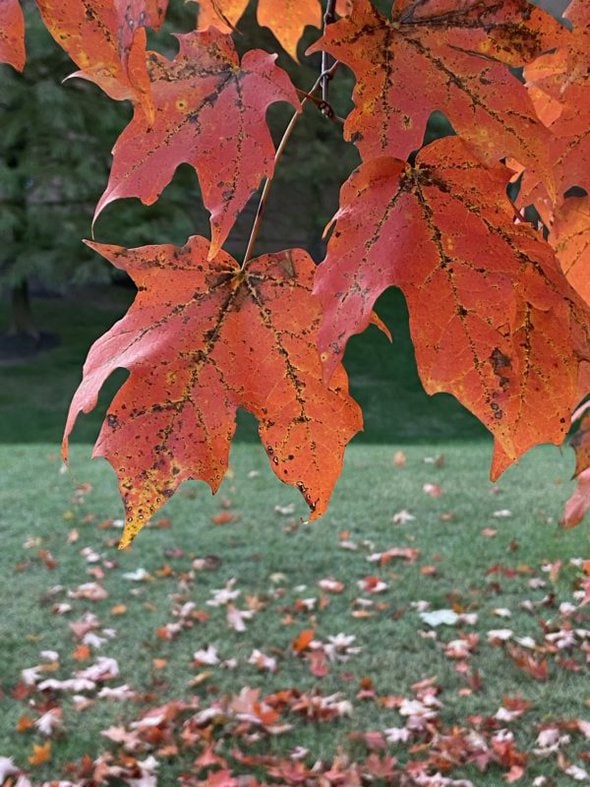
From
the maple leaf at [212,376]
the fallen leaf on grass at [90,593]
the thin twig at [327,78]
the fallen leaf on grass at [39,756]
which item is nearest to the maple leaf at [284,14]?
the thin twig at [327,78]

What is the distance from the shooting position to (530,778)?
2.36 meters

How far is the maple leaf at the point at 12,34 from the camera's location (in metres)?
0.60

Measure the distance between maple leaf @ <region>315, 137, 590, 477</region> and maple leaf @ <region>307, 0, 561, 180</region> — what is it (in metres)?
0.02

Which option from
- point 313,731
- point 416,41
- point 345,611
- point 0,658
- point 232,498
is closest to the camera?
point 416,41

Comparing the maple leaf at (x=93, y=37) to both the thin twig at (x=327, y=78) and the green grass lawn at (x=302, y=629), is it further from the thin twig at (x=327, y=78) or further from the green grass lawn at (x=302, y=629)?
the green grass lawn at (x=302, y=629)

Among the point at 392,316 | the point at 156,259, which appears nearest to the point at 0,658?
the point at 156,259

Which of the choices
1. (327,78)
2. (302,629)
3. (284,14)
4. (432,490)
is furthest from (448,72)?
(432,490)

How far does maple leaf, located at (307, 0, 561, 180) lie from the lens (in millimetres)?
532

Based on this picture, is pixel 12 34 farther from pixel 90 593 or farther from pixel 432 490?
pixel 432 490

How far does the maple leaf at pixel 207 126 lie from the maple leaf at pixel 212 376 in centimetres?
7

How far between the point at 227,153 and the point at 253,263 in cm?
11

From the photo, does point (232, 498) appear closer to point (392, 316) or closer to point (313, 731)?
point (313, 731)

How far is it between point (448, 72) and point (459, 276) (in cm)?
12

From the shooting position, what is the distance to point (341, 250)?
0.54 meters
